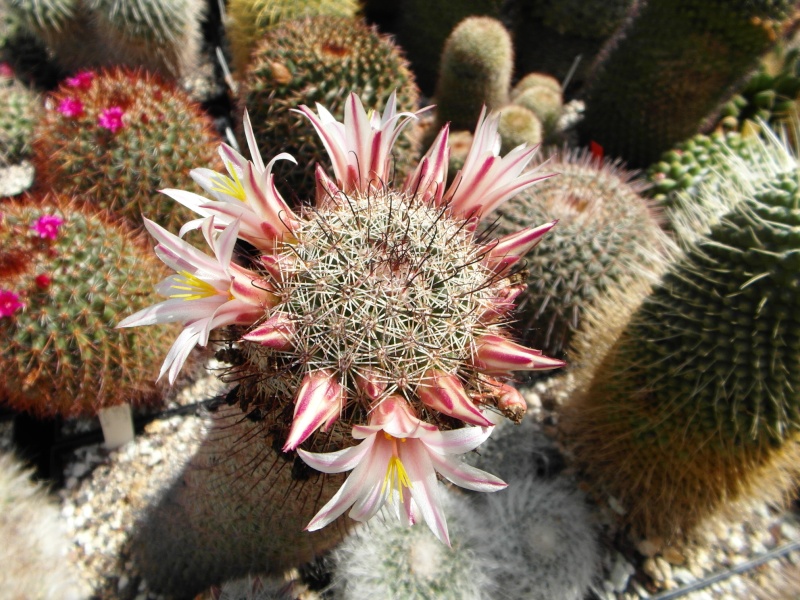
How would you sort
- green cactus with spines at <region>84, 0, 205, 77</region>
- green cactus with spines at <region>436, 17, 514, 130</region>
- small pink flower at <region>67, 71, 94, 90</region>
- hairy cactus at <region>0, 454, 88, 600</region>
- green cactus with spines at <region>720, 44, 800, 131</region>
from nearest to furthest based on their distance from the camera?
hairy cactus at <region>0, 454, 88, 600</region> < small pink flower at <region>67, 71, 94, 90</region> < green cactus with spines at <region>84, 0, 205, 77</region> < green cactus with spines at <region>436, 17, 514, 130</region> < green cactus with spines at <region>720, 44, 800, 131</region>

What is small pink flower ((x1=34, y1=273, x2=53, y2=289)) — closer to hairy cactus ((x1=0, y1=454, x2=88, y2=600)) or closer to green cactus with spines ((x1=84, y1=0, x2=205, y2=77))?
hairy cactus ((x1=0, y1=454, x2=88, y2=600))

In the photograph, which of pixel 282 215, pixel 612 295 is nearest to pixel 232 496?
pixel 282 215

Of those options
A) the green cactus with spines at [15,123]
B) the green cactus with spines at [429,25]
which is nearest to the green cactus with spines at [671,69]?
the green cactus with spines at [429,25]

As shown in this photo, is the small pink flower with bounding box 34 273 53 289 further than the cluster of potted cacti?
Yes

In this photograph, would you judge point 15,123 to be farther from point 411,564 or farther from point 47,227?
point 411,564

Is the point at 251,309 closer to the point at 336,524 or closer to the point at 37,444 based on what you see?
the point at 336,524

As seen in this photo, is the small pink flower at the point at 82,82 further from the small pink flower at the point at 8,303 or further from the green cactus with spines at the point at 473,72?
the green cactus with spines at the point at 473,72

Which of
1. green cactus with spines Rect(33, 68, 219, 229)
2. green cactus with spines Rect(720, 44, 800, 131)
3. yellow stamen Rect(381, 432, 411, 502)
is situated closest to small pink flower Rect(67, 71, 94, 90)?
green cactus with spines Rect(33, 68, 219, 229)
